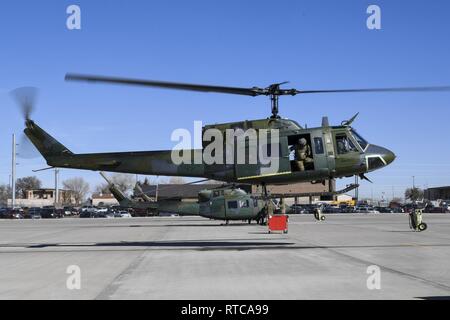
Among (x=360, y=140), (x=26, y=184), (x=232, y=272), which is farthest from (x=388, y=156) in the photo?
(x=26, y=184)

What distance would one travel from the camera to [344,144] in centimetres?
1845

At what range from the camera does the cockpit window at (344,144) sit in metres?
18.4

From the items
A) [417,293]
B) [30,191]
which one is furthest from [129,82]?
[30,191]

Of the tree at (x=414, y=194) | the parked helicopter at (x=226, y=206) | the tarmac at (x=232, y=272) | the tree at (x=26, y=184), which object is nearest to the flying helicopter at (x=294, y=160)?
the tarmac at (x=232, y=272)

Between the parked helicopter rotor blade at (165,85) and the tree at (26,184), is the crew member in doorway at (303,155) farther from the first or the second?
the tree at (26,184)

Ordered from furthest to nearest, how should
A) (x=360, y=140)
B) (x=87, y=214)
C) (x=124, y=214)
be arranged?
(x=124, y=214) → (x=87, y=214) → (x=360, y=140)

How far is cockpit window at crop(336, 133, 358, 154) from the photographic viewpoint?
60.3 feet

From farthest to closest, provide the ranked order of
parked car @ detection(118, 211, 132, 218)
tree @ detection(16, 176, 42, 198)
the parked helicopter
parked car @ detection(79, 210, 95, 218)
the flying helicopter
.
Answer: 1. tree @ detection(16, 176, 42, 198)
2. parked car @ detection(118, 211, 132, 218)
3. parked car @ detection(79, 210, 95, 218)
4. the parked helicopter
5. the flying helicopter

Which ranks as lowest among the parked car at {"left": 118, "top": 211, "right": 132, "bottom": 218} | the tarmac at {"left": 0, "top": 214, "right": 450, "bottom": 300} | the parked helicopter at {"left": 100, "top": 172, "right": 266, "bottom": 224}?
the parked car at {"left": 118, "top": 211, "right": 132, "bottom": 218}

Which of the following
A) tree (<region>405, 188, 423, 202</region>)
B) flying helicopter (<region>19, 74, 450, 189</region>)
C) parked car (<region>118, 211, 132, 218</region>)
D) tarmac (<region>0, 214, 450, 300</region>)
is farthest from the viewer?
tree (<region>405, 188, 423, 202</region>)

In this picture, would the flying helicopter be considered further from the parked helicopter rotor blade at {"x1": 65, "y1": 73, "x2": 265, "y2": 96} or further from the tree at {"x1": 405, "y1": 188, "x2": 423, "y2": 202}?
the tree at {"x1": 405, "y1": 188, "x2": 423, "y2": 202}

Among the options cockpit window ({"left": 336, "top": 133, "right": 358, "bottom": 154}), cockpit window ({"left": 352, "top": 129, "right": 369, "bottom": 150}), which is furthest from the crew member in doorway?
cockpit window ({"left": 352, "top": 129, "right": 369, "bottom": 150})

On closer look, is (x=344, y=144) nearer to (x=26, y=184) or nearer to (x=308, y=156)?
(x=308, y=156)
